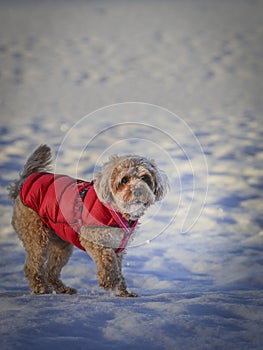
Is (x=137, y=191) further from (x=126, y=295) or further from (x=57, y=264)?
(x=57, y=264)

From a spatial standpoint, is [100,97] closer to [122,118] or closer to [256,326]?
[122,118]

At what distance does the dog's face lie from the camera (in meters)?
3.09

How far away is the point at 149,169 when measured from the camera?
3.16m

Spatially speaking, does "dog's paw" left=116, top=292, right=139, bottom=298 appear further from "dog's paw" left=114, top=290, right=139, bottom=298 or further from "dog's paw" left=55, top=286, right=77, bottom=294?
"dog's paw" left=55, top=286, right=77, bottom=294

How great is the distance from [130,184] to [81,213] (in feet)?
1.49

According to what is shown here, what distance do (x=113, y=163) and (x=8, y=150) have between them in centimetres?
463

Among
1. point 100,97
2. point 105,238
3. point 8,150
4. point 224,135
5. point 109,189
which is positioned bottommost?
point 105,238

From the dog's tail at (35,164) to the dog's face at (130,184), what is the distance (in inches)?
34.4

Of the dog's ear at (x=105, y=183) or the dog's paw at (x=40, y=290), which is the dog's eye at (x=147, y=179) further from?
the dog's paw at (x=40, y=290)

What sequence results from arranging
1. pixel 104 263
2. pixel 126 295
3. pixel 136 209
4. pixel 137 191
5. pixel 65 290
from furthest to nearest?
pixel 65 290 < pixel 126 295 < pixel 104 263 < pixel 136 209 < pixel 137 191

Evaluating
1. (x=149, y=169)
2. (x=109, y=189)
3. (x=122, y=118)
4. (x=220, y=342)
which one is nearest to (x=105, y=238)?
(x=109, y=189)

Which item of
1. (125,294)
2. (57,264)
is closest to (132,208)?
(125,294)

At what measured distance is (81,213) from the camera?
3.32m

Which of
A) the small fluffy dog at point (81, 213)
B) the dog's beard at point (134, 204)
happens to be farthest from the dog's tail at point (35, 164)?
the dog's beard at point (134, 204)
